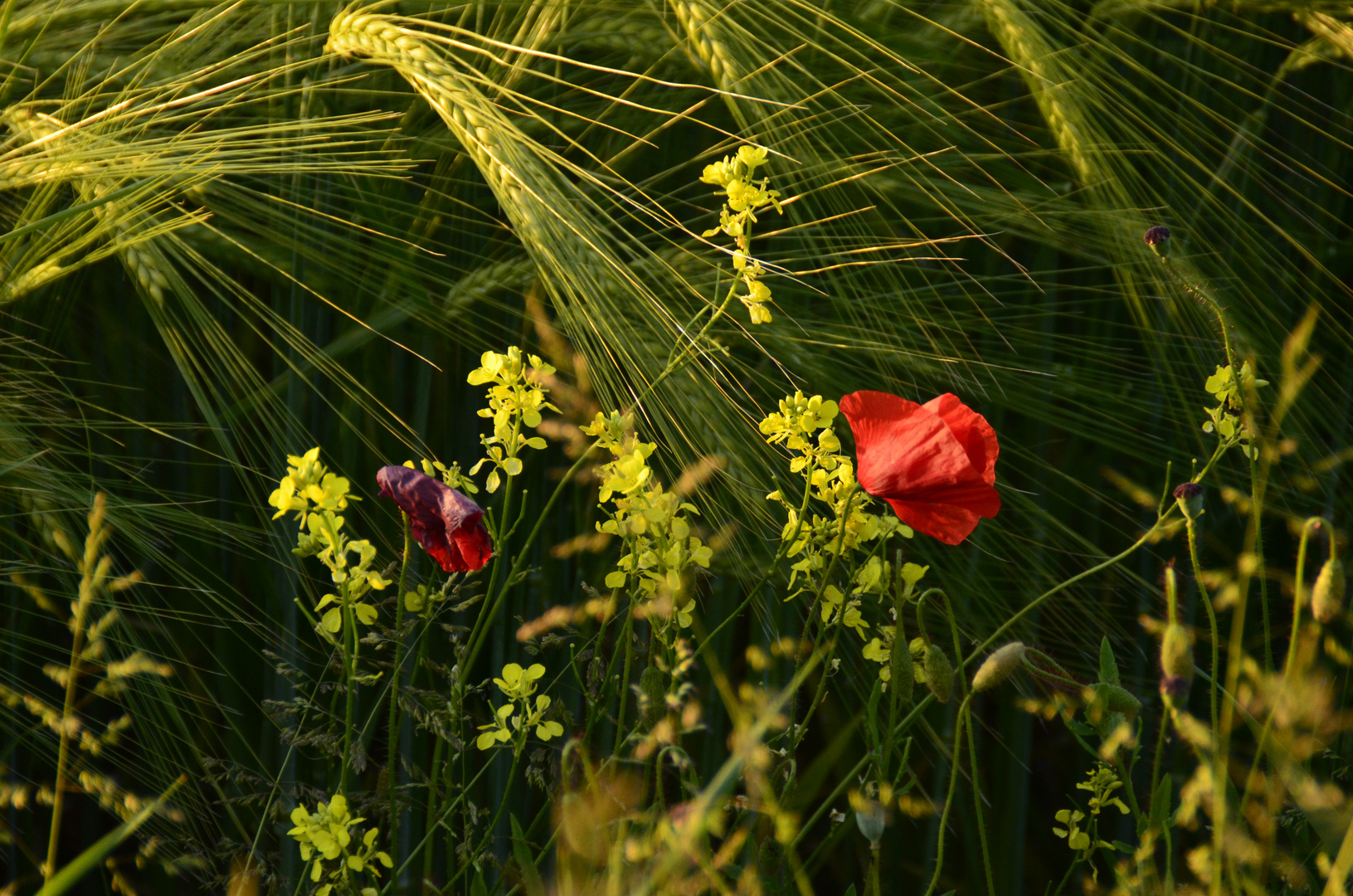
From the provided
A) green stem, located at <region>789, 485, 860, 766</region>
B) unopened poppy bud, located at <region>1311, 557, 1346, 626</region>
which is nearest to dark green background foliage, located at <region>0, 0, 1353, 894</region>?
green stem, located at <region>789, 485, 860, 766</region>

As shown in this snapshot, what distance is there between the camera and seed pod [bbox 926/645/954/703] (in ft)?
1.57

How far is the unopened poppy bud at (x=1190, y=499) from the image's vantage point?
1.51 ft

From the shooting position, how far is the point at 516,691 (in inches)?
20.7

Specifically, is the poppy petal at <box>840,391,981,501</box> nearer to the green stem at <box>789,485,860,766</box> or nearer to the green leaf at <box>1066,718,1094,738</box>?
the green stem at <box>789,485,860,766</box>

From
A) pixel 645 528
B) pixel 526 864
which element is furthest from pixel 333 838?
pixel 645 528

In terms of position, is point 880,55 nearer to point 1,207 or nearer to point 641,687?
point 641,687

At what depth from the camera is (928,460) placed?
20.1 inches

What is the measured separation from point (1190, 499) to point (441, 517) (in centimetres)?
35

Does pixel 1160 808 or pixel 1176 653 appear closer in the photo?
pixel 1176 653

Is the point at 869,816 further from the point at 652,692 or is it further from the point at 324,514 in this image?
the point at 324,514

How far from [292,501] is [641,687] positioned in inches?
6.8

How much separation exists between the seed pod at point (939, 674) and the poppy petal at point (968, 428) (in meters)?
0.10

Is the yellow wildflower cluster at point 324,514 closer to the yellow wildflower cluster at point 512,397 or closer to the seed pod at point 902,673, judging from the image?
the yellow wildflower cluster at point 512,397

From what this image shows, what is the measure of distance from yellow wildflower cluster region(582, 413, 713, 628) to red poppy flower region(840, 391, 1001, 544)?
0.10 m
